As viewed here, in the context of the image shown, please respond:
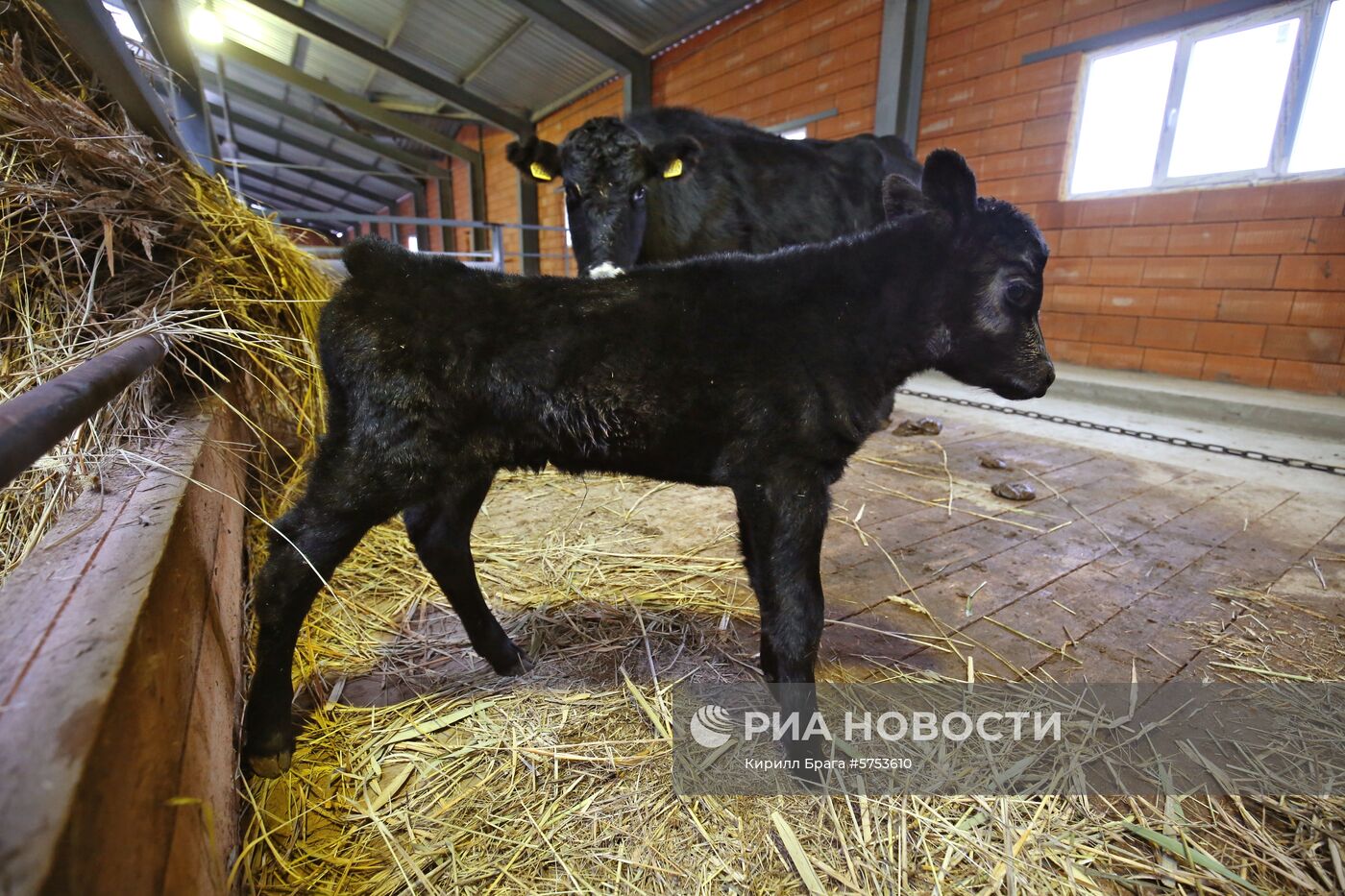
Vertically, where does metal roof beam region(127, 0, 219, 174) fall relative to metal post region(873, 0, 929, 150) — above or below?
below

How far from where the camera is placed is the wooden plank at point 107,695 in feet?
2.16

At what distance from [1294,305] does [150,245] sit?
809 centimetres

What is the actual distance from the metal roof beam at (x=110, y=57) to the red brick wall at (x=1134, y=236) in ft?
25.2

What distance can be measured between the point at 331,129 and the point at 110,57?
1777cm

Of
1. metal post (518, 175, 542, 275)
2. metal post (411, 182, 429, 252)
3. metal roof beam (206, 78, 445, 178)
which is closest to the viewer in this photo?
metal post (518, 175, 542, 275)

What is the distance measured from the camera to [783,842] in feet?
4.92

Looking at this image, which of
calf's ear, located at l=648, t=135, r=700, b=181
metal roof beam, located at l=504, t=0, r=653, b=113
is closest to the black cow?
calf's ear, located at l=648, t=135, r=700, b=181

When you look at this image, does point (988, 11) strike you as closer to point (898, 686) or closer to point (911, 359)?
point (911, 359)

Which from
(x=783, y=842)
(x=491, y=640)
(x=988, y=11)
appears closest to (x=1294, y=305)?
(x=988, y=11)

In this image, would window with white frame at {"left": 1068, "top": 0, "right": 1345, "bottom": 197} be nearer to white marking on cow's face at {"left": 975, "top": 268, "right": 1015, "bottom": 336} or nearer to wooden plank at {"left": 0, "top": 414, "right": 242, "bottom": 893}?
white marking on cow's face at {"left": 975, "top": 268, "right": 1015, "bottom": 336}

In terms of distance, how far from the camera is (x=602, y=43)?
1004 cm

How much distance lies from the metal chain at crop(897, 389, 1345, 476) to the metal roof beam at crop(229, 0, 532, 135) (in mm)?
12098

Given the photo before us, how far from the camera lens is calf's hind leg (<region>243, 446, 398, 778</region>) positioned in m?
1.66

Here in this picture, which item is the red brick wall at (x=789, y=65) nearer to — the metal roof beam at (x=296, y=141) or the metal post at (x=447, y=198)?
the metal roof beam at (x=296, y=141)
